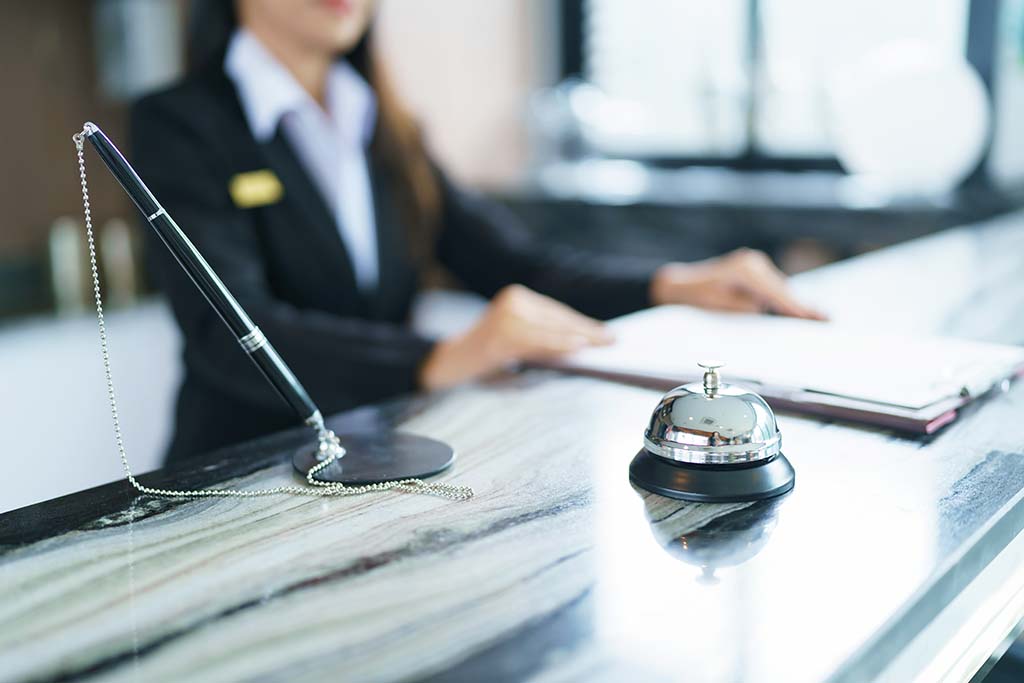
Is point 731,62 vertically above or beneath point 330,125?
above

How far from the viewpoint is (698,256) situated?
2.64m

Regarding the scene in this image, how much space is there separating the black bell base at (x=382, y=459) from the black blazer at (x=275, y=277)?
1.05ft

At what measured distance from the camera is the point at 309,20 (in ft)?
4.91

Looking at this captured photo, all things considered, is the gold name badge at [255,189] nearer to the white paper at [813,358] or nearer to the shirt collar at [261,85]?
the shirt collar at [261,85]

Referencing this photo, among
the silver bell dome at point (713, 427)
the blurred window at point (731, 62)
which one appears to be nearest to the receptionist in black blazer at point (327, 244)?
the silver bell dome at point (713, 427)

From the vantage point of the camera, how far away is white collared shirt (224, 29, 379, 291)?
4.92ft

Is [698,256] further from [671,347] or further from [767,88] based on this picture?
[671,347]

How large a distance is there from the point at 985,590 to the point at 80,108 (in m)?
2.43

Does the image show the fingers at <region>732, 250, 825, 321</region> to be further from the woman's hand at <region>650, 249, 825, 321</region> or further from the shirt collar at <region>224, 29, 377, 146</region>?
the shirt collar at <region>224, 29, 377, 146</region>

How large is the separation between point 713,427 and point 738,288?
25.7 inches

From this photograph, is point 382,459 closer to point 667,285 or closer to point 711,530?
point 711,530

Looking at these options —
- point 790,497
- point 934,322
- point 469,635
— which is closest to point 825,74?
point 934,322

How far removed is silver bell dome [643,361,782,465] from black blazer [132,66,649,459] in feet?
1.62

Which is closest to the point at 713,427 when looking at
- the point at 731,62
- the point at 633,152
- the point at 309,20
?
the point at 309,20
